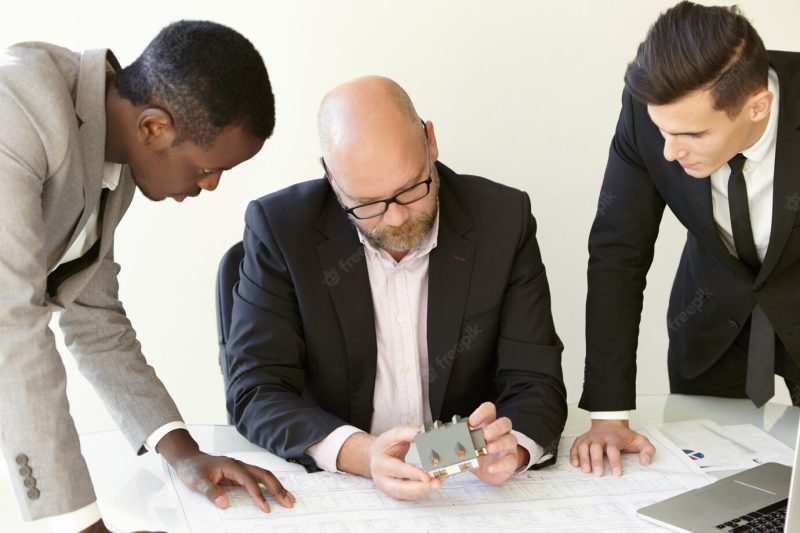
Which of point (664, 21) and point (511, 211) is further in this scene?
point (511, 211)

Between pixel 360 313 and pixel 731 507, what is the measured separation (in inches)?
38.2

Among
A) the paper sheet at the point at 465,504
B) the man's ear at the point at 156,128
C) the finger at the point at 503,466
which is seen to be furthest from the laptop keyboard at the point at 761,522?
the man's ear at the point at 156,128

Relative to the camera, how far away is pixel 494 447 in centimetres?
191

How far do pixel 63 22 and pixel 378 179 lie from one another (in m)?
1.87

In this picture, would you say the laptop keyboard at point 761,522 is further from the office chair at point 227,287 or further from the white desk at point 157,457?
the office chair at point 227,287

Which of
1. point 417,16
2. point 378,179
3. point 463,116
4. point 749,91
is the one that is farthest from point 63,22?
point 749,91

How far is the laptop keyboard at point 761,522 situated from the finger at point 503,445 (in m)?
0.43

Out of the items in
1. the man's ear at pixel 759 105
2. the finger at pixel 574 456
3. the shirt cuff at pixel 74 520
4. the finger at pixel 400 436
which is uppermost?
the man's ear at pixel 759 105

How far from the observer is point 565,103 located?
370cm

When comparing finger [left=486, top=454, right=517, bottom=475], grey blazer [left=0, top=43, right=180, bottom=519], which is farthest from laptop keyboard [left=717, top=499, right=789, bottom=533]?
grey blazer [left=0, top=43, right=180, bottom=519]

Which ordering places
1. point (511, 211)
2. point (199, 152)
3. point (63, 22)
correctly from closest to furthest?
point (199, 152) → point (511, 211) → point (63, 22)

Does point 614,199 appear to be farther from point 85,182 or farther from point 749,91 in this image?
point 85,182

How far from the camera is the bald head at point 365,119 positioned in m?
2.16

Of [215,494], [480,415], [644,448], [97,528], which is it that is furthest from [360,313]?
[97,528]
